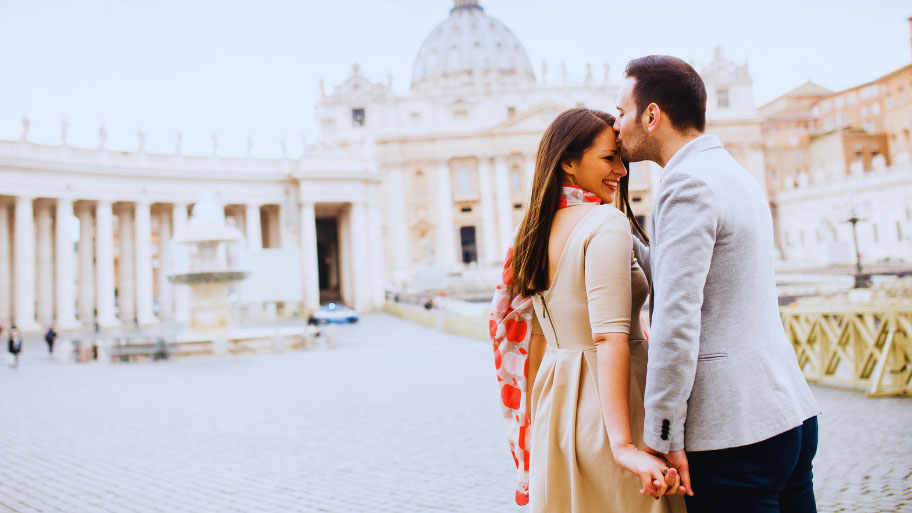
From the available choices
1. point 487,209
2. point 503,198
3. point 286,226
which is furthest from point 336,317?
point 503,198

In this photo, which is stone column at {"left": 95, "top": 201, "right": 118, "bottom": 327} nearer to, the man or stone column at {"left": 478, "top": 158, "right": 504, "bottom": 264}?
stone column at {"left": 478, "top": 158, "right": 504, "bottom": 264}

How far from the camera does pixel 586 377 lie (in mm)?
2496

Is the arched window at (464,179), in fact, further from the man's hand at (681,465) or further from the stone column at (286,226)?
the man's hand at (681,465)

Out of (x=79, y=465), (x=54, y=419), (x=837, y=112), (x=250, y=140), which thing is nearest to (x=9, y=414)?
(x=54, y=419)

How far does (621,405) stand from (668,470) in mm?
252

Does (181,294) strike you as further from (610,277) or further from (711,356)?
(711,356)

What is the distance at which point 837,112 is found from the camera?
6912 cm

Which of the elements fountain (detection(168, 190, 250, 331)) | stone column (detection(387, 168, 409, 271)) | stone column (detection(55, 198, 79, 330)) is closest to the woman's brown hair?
fountain (detection(168, 190, 250, 331))

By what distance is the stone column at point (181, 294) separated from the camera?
37656mm

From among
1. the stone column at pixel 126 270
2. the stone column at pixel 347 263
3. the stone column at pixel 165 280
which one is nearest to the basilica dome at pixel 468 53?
the stone column at pixel 347 263

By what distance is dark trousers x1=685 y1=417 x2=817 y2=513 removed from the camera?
2.23m

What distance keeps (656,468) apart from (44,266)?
135 ft

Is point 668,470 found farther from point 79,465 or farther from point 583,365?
point 79,465

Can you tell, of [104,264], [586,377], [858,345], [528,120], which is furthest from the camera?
[528,120]
